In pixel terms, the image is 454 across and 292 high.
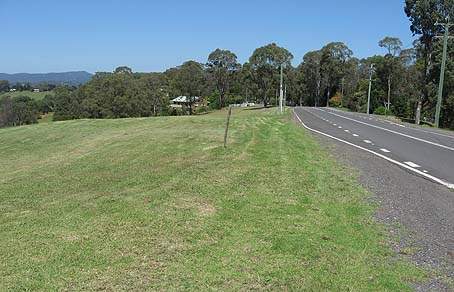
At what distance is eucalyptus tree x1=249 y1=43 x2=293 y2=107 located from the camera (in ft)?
256

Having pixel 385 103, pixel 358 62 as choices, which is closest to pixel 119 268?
pixel 385 103

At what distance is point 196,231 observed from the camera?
196 inches

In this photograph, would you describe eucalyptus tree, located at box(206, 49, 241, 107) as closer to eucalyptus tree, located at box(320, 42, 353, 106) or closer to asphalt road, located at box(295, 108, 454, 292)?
eucalyptus tree, located at box(320, 42, 353, 106)

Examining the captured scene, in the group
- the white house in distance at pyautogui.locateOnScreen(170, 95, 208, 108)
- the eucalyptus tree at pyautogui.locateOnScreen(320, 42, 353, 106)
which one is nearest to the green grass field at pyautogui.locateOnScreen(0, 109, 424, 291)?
the white house in distance at pyautogui.locateOnScreen(170, 95, 208, 108)

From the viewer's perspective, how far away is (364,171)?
9344 mm

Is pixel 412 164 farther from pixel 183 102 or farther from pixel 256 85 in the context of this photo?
pixel 183 102

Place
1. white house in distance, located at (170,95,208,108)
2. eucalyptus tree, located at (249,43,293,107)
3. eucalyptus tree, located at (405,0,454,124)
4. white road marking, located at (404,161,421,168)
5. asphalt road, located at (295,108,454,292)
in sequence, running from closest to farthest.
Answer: asphalt road, located at (295,108,454,292) < white road marking, located at (404,161,421,168) < eucalyptus tree, located at (405,0,454,124) < eucalyptus tree, located at (249,43,293,107) < white house in distance, located at (170,95,208,108)

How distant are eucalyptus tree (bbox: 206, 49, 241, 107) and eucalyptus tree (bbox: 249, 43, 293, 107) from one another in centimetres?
1019

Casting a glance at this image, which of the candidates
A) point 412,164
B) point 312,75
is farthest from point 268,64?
point 412,164

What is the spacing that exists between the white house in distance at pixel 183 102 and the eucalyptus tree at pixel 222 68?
4827mm

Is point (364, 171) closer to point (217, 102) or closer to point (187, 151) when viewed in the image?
point (187, 151)

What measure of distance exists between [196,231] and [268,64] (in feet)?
253

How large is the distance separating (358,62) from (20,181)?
11134 centimetres

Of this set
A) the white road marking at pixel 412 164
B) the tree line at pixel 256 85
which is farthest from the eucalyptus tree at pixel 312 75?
the white road marking at pixel 412 164
